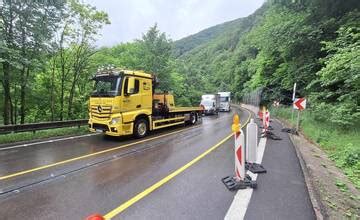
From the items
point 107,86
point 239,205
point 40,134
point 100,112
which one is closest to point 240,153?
point 239,205

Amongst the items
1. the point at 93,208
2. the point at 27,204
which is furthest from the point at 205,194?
the point at 27,204

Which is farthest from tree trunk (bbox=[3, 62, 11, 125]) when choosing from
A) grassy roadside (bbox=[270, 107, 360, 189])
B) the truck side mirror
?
grassy roadside (bbox=[270, 107, 360, 189])

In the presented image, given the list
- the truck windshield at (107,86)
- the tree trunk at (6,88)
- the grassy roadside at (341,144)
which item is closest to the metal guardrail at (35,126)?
the truck windshield at (107,86)

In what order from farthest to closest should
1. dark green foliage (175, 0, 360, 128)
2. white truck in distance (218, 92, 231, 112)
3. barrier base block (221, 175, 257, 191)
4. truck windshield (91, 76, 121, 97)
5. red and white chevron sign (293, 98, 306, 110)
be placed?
white truck in distance (218, 92, 231, 112), red and white chevron sign (293, 98, 306, 110), dark green foliage (175, 0, 360, 128), truck windshield (91, 76, 121, 97), barrier base block (221, 175, 257, 191)

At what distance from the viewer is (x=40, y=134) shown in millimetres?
10758

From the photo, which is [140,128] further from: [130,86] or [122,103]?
[130,86]

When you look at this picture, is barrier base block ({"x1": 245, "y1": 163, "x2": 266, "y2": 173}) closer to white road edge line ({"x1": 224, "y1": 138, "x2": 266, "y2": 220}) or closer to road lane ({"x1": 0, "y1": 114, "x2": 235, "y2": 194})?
white road edge line ({"x1": 224, "y1": 138, "x2": 266, "y2": 220})

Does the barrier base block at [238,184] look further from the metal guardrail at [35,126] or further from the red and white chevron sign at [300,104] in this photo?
the red and white chevron sign at [300,104]

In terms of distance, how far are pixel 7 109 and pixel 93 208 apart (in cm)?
1290

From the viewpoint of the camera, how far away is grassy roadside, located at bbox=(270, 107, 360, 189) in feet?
22.6

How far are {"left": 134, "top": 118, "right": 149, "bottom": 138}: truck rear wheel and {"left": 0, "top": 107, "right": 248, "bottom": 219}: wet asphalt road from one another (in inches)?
100.0

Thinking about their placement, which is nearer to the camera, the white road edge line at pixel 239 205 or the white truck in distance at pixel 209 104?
the white road edge line at pixel 239 205

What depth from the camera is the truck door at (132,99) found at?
1049 cm

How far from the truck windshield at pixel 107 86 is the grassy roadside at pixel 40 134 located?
243 cm
